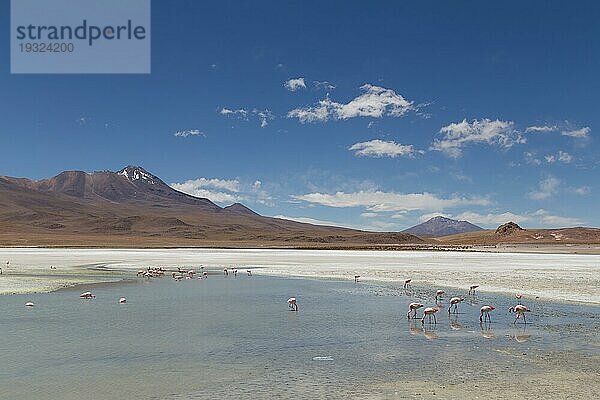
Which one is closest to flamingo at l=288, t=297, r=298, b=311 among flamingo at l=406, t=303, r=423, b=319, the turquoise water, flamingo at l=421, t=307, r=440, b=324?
the turquoise water

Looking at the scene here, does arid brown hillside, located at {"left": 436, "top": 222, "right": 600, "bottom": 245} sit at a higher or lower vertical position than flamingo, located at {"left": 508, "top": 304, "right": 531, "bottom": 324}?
higher

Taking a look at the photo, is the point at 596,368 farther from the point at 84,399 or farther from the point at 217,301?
the point at 217,301

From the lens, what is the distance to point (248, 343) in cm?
1655

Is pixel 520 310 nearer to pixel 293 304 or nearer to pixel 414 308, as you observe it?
pixel 414 308

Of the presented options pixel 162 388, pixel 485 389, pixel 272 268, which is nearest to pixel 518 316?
pixel 485 389

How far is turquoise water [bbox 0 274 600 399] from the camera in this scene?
12.2 meters

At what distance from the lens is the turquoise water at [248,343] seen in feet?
40.2

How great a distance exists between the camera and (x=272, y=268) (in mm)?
46969

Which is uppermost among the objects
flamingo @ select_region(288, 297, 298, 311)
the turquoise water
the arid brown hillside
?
the arid brown hillside

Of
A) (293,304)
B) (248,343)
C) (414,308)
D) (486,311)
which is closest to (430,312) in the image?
(414,308)

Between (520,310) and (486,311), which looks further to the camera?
(486,311)

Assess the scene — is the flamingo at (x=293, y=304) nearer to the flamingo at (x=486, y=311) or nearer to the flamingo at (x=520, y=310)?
the flamingo at (x=486, y=311)

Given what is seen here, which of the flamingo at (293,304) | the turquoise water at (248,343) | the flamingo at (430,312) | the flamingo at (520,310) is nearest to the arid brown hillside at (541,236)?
the turquoise water at (248,343)

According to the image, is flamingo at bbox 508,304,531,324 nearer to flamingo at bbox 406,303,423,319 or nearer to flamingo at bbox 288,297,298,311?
flamingo at bbox 406,303,423,319
